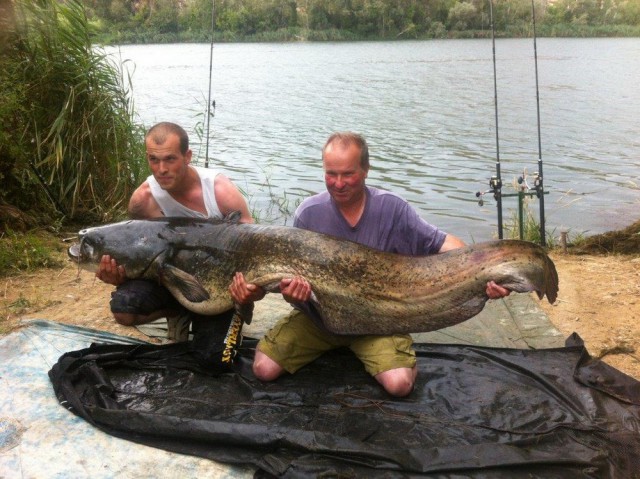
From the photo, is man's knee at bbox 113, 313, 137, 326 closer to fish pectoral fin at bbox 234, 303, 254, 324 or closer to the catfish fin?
fish pectoral fin at bbox 234, 303, 254, 324

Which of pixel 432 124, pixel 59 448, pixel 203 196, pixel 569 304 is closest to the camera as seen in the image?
pixel 59 448

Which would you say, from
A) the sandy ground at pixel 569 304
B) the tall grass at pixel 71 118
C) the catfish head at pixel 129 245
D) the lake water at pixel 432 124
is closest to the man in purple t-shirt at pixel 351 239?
the catfish head at pixel 129 245

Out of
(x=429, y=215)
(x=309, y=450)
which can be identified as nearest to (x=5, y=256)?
(x=309, y=450)

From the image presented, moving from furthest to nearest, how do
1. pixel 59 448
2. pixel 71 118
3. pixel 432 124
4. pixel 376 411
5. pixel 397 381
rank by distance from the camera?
pixel 432 124
pixel 71 118
pixel 397 381
pixel 376 411
pixel 59 448

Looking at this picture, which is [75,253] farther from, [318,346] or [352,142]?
[352,142]

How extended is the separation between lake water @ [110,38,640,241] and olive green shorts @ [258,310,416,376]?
176 inches

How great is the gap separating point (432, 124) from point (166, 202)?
11.9 m

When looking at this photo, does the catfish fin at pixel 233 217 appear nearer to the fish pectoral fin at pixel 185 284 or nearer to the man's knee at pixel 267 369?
the fish pectoral fin at pixel 185 284

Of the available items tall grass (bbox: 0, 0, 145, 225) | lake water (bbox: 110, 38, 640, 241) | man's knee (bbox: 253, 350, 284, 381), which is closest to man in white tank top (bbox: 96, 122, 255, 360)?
man's knee (bbox: 253, 350, 284, 381)

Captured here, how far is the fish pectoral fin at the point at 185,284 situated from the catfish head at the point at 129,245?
0.37ft

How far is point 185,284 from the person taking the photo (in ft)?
10.4

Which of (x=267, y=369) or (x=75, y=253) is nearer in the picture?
(x=267, y=369)

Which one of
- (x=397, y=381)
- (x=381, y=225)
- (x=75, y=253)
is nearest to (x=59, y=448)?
(x=75, y=253)

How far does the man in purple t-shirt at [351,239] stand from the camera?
3.01 meters
